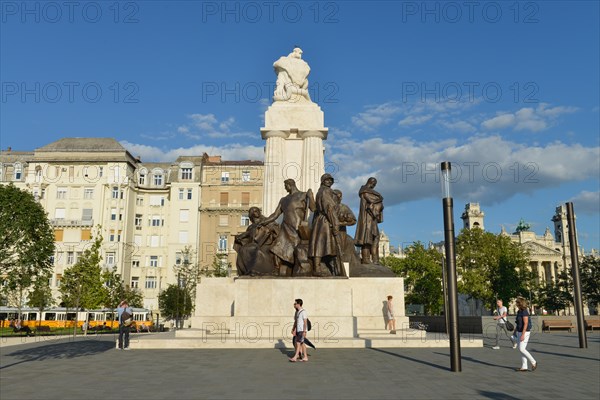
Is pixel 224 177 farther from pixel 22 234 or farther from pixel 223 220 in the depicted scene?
pixel 22 234

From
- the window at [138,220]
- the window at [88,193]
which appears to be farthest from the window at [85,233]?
the window at [138,220]

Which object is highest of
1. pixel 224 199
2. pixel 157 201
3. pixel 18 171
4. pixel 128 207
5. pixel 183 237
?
pixel 18 171

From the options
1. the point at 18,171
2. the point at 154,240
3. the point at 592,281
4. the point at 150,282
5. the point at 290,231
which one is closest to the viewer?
the point at 290,231

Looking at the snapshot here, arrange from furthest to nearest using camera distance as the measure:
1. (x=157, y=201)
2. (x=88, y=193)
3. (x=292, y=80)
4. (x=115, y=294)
Result: 1. (x=157, y=201)
2. (x=88, y=193)
3. (x=115, y=294)
4. (x=292, y=80)

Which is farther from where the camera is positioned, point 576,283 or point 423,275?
point 423,275

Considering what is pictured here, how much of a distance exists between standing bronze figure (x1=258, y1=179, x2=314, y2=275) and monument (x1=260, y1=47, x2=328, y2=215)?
147 inches

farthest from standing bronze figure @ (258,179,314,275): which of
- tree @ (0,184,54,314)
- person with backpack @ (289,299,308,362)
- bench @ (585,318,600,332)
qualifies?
tree @ (0,184,54,314)

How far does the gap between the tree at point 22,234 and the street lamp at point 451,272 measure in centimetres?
3163

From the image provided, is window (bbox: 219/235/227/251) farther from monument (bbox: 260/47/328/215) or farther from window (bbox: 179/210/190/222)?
monument (bbox: 260/47/328/215)

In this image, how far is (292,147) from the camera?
22.5 meters

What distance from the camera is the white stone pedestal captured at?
21641 mm

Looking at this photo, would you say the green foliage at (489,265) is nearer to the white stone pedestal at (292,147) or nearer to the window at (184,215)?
the window at (184,215)

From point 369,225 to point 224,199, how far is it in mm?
47845

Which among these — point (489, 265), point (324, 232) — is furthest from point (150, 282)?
point (324, 232)
